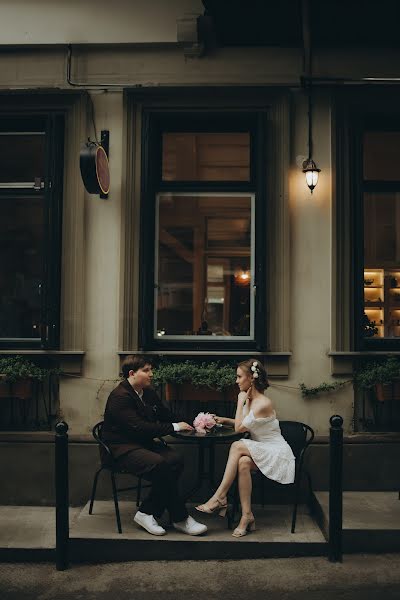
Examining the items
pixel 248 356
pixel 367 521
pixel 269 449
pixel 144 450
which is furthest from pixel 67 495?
pixel 367 521

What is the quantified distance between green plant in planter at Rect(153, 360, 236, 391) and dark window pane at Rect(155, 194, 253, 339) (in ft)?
1.84

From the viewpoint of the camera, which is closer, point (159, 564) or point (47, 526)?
point (159, 564)

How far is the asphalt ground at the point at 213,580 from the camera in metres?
4.74

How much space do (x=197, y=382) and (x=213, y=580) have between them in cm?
197

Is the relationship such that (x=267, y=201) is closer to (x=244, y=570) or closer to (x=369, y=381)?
(x=369, y=381)

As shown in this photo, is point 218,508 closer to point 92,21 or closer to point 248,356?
point 248,356

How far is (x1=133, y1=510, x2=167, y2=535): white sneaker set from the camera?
5.44m

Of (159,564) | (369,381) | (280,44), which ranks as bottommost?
(159,564)

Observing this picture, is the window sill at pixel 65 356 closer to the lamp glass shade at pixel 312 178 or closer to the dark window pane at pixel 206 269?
the dark window pane at pixel 206 269

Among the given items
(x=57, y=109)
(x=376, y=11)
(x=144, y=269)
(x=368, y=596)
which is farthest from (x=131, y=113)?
(x=368, y=596)

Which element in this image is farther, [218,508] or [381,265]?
[381,265]

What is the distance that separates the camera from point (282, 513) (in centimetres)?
615

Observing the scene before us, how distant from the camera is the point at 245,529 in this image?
5.50 meters

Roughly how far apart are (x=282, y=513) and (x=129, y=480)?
1.54 meters
